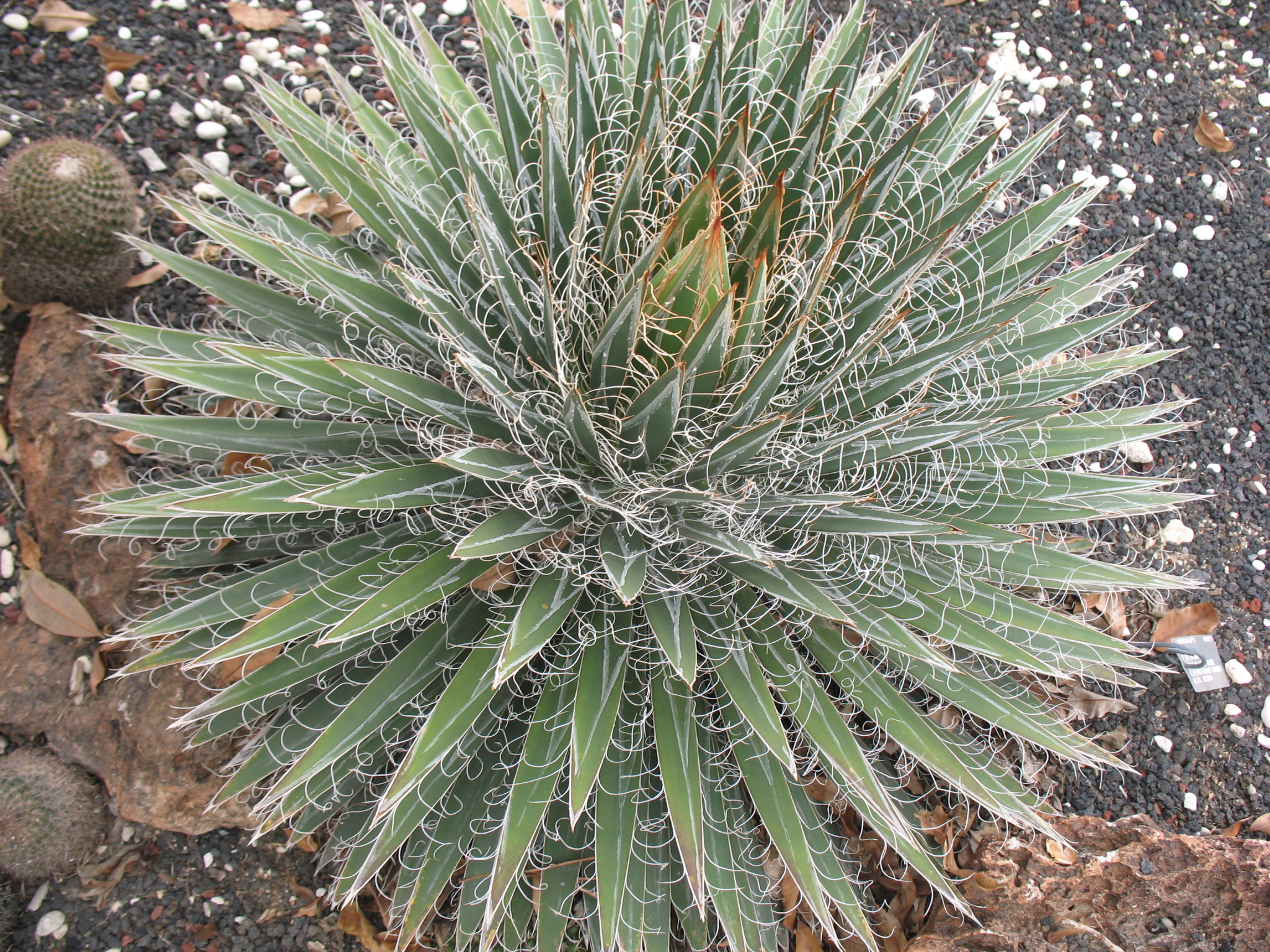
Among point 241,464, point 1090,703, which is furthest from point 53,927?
point 1090,703

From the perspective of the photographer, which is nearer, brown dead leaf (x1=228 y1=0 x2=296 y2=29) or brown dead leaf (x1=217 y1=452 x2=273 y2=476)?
brown dead leaf (x1=217 y1=452 x2=273 y2=476)

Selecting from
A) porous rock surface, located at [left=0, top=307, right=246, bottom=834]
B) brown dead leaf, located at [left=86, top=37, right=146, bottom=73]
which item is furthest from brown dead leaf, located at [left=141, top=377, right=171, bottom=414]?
brown dead leaf, located at [left=86, top=37, right=146, bottom=73]

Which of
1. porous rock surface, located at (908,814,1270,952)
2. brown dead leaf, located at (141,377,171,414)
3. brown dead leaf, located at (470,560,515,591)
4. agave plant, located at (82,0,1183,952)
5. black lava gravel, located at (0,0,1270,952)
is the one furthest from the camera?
brown dead leaf, located at (141,377,171,414)

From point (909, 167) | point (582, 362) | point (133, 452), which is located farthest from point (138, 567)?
point (909, 167)

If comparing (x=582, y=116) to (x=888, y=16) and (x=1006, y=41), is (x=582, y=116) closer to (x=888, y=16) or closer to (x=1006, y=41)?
(x=888, y=16)

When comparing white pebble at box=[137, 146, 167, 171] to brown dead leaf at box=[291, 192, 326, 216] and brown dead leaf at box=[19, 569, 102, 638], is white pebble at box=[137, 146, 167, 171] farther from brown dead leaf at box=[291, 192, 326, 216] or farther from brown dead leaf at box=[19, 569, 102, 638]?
brown dead leaf at box=[19, 569, 102, 638]

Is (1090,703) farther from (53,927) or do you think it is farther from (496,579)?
(53,927)

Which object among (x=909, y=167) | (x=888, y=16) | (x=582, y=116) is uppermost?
(x=888, y=16)
